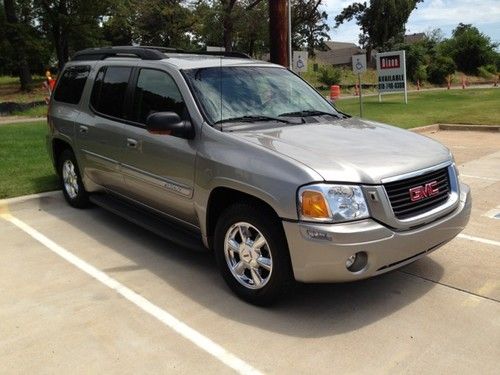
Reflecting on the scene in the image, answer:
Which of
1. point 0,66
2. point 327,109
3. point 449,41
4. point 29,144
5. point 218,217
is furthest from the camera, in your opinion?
point 449,41

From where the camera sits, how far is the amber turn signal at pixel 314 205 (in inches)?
136

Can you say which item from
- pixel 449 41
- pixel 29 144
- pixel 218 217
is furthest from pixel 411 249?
pixel 449 41

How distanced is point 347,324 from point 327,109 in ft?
7.55

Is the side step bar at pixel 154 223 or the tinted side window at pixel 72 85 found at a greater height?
the tinted side window at pixel 72 85

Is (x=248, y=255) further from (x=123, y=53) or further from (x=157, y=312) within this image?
(x=123, y=53)

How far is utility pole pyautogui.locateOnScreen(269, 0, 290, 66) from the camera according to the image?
32.3 feet

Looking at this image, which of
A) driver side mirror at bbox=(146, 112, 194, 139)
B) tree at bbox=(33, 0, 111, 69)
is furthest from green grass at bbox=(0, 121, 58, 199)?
tree at bbox=(33, 0, 111, 69)

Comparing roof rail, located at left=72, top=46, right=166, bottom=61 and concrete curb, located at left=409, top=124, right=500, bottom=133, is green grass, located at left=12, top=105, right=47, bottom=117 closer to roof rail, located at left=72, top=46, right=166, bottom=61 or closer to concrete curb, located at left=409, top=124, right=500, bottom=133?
concrete curb, located at left=409, top=124, right=500, bottom=133

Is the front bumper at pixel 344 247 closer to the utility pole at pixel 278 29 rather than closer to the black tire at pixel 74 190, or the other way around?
the black tire at pixel 74 190

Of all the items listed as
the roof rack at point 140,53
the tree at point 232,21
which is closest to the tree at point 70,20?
the tree at point 232,21

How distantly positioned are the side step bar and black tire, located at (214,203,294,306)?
40 cm

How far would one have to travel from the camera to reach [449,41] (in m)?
58.2

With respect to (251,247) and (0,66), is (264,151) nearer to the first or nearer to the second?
(251,247)

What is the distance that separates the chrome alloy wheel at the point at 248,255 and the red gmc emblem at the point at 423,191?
3.53ft
